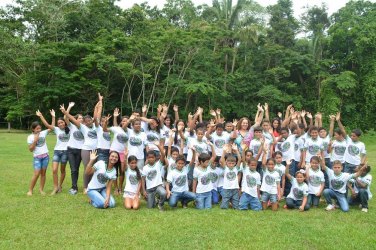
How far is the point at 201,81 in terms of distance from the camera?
2845 centimetres

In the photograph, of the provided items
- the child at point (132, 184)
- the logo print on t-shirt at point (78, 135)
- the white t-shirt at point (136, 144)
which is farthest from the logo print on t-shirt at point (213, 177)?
the logo print on t-shirt at point (78, 135)

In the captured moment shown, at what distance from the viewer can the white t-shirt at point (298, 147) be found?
783 cm

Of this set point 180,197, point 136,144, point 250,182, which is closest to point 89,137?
point 136,144

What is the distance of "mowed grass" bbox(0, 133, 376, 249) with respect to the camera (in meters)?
4.80

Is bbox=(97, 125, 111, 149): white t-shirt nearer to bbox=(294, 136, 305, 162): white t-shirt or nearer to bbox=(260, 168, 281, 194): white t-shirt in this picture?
bbox=(260, 168, 281, 194): white t-shirt

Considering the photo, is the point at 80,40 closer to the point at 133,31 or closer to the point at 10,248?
the point at 133,31

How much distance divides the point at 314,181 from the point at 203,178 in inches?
81.5

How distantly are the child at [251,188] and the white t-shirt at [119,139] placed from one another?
7.90 feet

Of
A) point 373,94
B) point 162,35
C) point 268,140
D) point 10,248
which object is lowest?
point 10,248

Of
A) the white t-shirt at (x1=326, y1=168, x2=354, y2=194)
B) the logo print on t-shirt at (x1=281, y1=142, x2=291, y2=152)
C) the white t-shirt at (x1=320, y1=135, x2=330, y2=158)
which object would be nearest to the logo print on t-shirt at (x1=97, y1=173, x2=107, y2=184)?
Result: the logo print on t-shirt at (x1=281, y1=142, x2=291, y2=152)

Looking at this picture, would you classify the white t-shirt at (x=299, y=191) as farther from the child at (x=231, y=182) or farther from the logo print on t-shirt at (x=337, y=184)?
the child at (x=231, y=182)

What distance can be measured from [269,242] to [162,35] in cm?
2384

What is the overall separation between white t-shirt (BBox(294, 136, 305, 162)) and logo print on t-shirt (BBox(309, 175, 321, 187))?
0.77 metres

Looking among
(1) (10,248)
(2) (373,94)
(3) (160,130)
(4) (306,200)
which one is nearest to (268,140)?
(4) (306,200)
